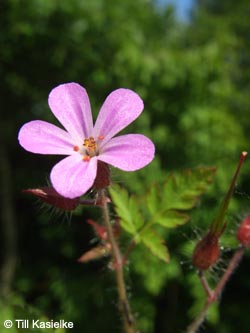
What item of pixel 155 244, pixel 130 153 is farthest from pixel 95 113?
pixel 130 153

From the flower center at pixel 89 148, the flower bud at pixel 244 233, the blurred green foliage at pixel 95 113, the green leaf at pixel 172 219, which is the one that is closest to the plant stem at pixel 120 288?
the flower center at pixel 89 148

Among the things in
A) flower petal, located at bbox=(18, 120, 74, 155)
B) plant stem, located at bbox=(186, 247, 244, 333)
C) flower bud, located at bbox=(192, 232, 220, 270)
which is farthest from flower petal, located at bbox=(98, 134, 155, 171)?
plant stem, located at bbox=(186, 247, 244, 333)

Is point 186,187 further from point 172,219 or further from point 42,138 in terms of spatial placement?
point 42,138

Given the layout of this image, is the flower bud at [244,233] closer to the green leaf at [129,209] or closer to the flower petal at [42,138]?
the green leaf at [129,209]

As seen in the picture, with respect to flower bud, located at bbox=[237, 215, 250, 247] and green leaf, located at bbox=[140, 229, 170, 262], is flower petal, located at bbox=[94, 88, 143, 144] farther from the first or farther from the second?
flower bud, located at bbox=[237, 215, 250, 247]

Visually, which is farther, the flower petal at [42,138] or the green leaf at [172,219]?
the green leaf at [172,219]

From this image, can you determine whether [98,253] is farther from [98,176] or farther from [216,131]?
[216,131]

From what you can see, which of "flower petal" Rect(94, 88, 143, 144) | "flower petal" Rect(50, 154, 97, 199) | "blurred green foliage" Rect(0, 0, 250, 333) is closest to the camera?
"flower petal" Rect(50, 154, 97, 199)
